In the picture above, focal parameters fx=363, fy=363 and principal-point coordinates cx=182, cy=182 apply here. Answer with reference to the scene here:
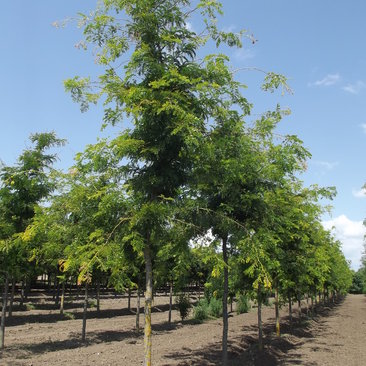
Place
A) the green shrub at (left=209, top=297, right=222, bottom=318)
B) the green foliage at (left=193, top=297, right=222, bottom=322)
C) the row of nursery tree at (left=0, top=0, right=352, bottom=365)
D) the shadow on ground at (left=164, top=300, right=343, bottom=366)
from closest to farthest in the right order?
1. the row of nursery tree at (left=0, top=0, right=352, bottom=365)
2. the shadow on ground at (left=164, top=300, right=343, bottom=366)
3. the green foliage at (left=193, top=297, right=222, bottom=322)
4. the green shrub at (left=209, top=297, right=222, bottom=318)

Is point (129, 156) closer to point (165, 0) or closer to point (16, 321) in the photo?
point (165, 0)

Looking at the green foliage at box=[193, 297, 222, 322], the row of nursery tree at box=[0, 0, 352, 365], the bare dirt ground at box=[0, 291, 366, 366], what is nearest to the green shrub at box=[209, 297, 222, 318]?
the green foliage at box=[193, 297, 222, 322]

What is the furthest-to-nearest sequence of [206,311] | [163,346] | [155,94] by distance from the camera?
[206,311]
[163,346]
[155,94]

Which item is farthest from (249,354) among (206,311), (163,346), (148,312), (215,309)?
(215,309)

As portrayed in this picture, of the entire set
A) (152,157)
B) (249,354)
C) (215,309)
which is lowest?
(215,309)

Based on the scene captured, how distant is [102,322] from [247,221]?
15548 mm

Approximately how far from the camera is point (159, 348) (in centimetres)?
1326

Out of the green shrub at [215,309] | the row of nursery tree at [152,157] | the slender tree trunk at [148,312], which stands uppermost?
the row of nursery tree at [152,157]

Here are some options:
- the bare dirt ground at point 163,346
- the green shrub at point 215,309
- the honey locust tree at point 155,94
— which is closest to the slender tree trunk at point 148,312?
the honey locust tree at point 155,94

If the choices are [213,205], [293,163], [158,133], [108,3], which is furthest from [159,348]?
[108,3]

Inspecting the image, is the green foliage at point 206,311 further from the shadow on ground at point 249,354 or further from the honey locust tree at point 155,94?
the honey locust tree at point 155,94

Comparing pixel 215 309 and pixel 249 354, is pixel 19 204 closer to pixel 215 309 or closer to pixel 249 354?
pixel 249 354

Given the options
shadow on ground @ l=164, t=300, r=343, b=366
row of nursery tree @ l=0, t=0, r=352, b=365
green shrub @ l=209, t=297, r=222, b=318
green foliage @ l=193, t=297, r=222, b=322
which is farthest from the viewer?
green shrub @ l=209, t=297, r=222, b=318

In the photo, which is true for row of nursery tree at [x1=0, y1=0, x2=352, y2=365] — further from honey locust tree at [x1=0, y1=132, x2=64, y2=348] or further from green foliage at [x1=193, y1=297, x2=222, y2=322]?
green foliage at [x1=193, y1=297, x2=222, y2=322]
